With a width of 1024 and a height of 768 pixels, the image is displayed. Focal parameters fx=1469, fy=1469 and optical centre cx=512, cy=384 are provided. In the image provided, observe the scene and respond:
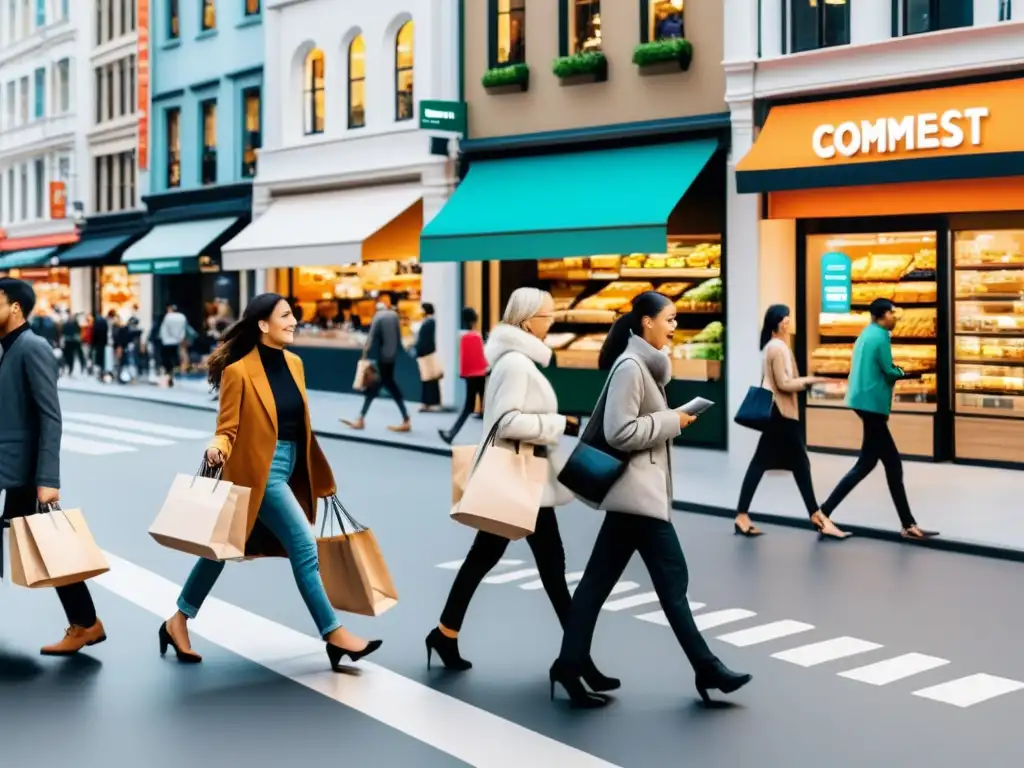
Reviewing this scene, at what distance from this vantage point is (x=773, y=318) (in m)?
11.6

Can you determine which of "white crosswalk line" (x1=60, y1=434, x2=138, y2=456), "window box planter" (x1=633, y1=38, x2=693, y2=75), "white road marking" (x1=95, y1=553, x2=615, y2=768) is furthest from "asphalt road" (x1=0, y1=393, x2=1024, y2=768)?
"window box planter" (x1=633, y1=38, x2=693, y2=75)

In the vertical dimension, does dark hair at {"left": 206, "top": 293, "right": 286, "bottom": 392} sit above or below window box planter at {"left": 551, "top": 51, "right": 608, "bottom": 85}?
below

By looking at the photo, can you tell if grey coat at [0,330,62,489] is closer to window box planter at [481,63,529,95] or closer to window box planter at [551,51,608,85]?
window box planter at [551,51,608,85]

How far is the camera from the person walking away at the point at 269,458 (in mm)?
7117

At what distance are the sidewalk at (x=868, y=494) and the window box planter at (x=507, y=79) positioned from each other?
203 inches

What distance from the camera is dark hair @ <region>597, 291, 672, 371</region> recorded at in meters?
6.65

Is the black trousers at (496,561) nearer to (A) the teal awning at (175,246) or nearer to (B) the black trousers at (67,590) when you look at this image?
(B) the black trousers at (67,590)

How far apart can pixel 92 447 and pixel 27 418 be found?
39.2 feet

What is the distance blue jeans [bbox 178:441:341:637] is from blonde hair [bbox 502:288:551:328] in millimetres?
1274

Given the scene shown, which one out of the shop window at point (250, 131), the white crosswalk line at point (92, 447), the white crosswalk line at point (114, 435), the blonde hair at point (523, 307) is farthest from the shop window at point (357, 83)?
the blonde hair at point (523, 307)

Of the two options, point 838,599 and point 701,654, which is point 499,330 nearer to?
point 701,654

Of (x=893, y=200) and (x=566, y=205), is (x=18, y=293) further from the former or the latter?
(x=566, y=205)

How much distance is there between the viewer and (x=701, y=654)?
6.55m

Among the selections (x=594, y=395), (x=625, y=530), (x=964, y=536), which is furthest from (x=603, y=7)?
(x=625, y=530)
